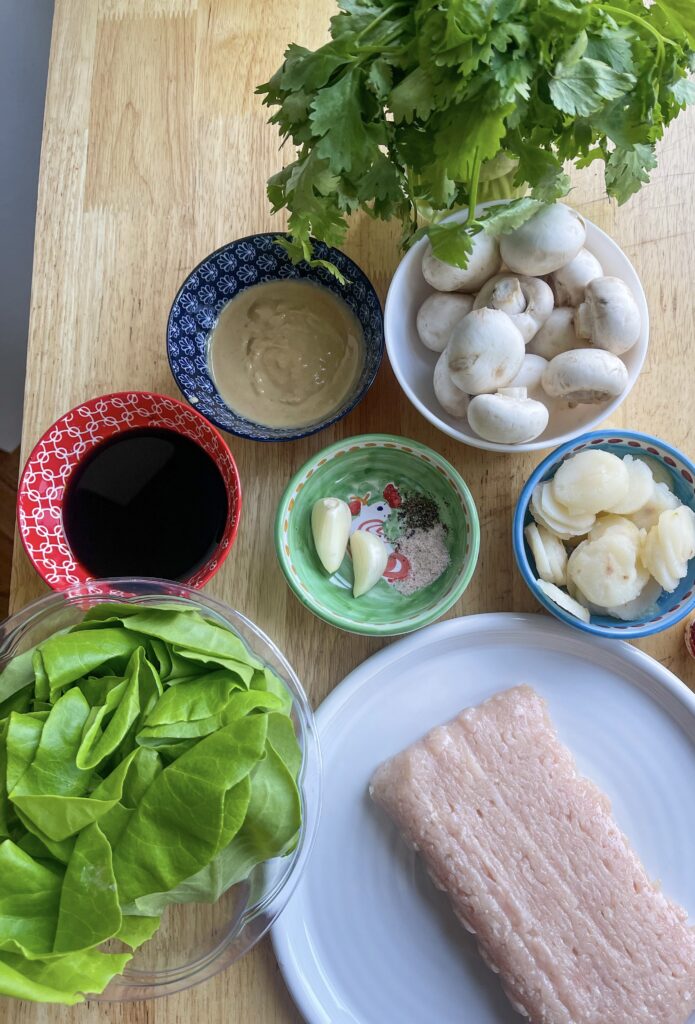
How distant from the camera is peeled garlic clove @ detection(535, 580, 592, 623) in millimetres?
934

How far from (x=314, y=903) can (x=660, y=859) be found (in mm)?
425

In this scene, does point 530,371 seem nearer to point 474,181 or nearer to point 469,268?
point 469,268

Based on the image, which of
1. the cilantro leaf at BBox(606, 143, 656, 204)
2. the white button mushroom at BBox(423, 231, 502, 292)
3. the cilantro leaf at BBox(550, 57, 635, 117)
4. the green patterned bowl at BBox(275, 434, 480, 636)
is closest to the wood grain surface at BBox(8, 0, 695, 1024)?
the green patterned bowl at BBox(275, 434, 480, 636)

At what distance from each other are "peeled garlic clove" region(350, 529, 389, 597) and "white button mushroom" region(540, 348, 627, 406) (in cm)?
29

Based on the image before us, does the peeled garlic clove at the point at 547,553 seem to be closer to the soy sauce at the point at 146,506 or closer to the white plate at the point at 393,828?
the white plate at the point at 393,828

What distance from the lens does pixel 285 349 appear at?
103 cm

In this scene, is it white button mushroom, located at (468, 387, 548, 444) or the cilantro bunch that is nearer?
the cilantro bunch

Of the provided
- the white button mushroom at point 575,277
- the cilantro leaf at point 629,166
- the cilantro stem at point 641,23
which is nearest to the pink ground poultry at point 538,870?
the white button mushroom at point 575,277

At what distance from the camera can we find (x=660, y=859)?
3.16 ft

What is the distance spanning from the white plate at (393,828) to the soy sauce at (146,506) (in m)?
0.26

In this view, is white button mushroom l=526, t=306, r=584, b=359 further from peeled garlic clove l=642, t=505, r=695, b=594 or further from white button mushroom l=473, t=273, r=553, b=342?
peeled garlic clove l=642, t=505, r=695, b=594

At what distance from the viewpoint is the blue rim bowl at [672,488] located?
3.04ft

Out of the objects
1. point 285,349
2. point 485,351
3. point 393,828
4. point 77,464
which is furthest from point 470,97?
point 393,828

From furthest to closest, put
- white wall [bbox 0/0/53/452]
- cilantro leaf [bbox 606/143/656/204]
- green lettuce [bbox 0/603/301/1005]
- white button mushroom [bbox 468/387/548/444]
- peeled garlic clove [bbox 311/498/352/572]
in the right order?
1. white wall [bbox 0/0/53/452]
2. peeled garlic clove [bbox 311/498/352/572]
3. white button mushroom [bbox 468/387/548/444]
4. cilantro leaf [bbox 606/143/656/204]
5. green lettuce [bbox 0/603/301/1005]
